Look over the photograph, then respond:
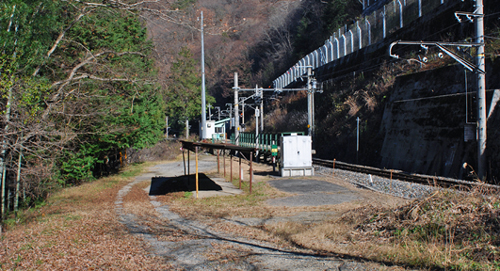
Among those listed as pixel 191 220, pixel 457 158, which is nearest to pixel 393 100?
pixel 457 158

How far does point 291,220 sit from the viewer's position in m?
10.1

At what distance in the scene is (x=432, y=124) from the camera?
66.8ft

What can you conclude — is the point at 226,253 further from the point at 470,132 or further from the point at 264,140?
the point at 264,140

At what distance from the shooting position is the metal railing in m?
31.8

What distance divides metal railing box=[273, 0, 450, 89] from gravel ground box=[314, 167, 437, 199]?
509 inches

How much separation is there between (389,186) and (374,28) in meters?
25.5

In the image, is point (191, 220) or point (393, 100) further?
point (393, 100)

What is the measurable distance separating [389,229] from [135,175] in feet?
65.0

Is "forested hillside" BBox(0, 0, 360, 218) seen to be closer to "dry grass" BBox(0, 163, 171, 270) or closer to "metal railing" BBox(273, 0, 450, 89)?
"dry grass" BBox(0, 163, 171, 270)

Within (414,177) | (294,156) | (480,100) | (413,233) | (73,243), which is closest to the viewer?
(413,233)

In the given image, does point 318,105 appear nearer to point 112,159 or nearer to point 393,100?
point 393,100

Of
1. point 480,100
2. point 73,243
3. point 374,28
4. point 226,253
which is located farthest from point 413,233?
point 374,28

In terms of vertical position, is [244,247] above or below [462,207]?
below

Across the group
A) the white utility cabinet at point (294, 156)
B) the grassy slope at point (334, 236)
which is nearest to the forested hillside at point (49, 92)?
the grassy slope at point (334, 236)
